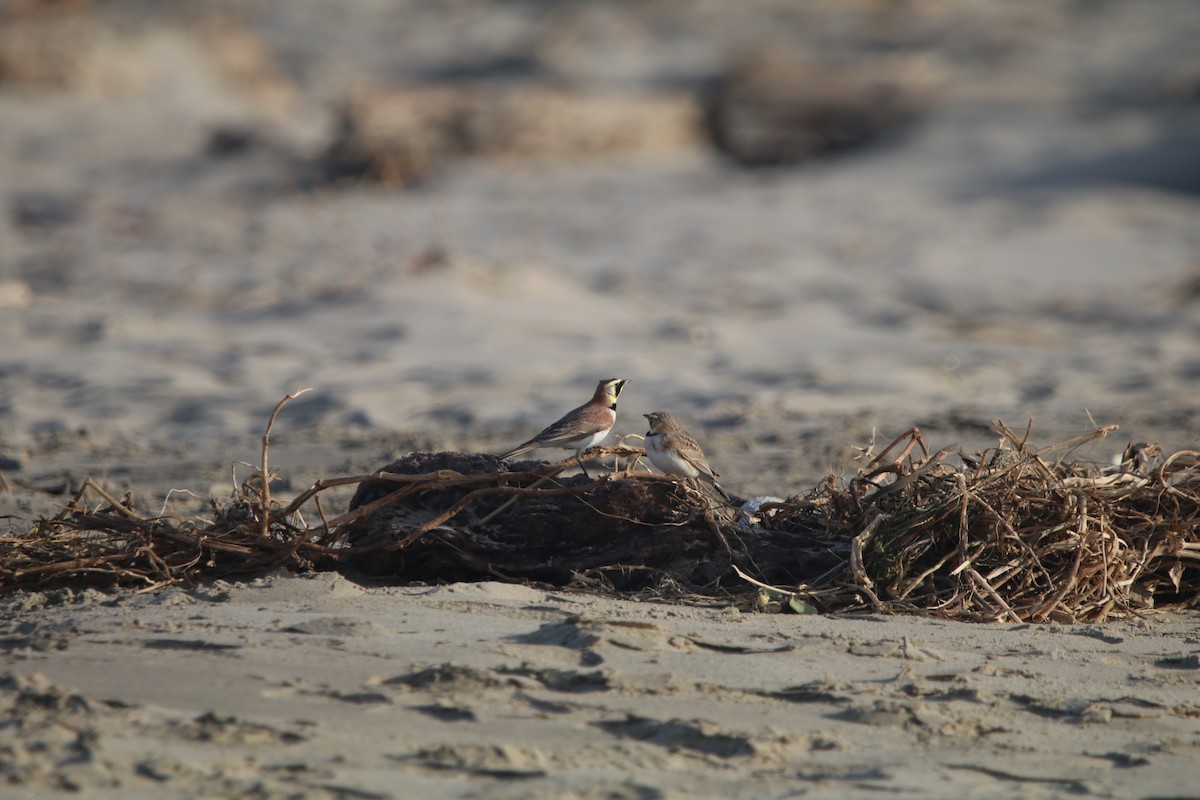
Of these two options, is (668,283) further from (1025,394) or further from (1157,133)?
(1157,133)

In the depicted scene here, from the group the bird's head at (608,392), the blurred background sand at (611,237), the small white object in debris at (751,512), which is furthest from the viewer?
the blurred background sand at (611,237)

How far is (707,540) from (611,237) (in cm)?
889

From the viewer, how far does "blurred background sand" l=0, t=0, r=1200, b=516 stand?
7.73 metres

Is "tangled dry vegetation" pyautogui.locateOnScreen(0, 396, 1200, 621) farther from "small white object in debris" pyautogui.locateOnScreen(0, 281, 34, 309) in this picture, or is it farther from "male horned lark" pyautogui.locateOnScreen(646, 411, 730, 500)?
"small white object in debris" pyautogui.locateOnScreen(0, 281, 34, 309)

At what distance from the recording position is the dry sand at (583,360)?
286 cm

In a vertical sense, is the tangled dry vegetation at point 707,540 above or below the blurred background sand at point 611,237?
below

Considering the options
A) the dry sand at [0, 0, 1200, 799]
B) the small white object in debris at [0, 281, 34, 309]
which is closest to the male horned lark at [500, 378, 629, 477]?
the dry sand at [0, 0, 1200, 799]

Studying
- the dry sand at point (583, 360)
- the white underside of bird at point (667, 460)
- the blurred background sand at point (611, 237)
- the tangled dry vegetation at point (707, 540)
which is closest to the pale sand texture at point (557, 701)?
the dry sand at point (583, 360)

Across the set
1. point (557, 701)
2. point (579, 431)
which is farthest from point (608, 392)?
point (557, 701)

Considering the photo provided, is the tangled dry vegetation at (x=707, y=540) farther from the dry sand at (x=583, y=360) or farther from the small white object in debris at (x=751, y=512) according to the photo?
the dry sand at (x=583, y=360)

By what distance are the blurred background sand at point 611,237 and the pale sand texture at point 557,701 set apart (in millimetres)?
2415

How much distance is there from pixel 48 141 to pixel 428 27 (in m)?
11.1

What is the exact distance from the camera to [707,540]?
14.0 feet

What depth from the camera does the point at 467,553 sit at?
13.6 ft
